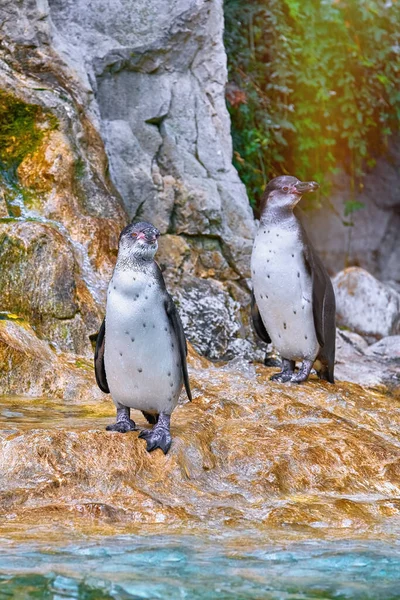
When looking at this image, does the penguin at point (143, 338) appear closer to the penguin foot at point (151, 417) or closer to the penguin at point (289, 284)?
the penguin foot at point (151, 417)

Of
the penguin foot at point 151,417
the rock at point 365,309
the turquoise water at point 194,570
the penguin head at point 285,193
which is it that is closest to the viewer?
the turquoise water at point 194,570

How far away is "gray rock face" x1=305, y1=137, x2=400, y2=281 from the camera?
41.3 ft

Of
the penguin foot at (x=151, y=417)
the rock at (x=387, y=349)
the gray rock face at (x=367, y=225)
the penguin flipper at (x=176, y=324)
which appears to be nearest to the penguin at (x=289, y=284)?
the penguin foot at (x=151, y=417)

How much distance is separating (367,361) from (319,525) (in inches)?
196

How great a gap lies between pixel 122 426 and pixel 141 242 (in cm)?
86

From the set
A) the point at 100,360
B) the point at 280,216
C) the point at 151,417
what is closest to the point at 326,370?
the point at 280,216

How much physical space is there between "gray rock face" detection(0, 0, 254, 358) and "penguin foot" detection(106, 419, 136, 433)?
3892mm

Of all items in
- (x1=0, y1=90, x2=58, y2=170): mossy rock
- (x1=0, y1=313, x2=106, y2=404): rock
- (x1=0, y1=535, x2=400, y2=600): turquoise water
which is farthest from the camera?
(x1=0, y1=90, x2=58, y2=170): mossy rock

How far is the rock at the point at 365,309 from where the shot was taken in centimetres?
1062

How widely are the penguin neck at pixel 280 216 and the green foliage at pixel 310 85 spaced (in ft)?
15.1

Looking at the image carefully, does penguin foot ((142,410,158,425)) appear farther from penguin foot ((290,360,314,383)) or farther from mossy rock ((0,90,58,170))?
mossy rock ((0,90,58,170))

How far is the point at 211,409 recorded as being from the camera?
509 cm

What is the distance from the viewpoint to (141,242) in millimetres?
3980

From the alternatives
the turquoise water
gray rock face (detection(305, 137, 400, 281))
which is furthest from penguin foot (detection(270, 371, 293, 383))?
gray rock face (detection(305, 137, 400, 281))
